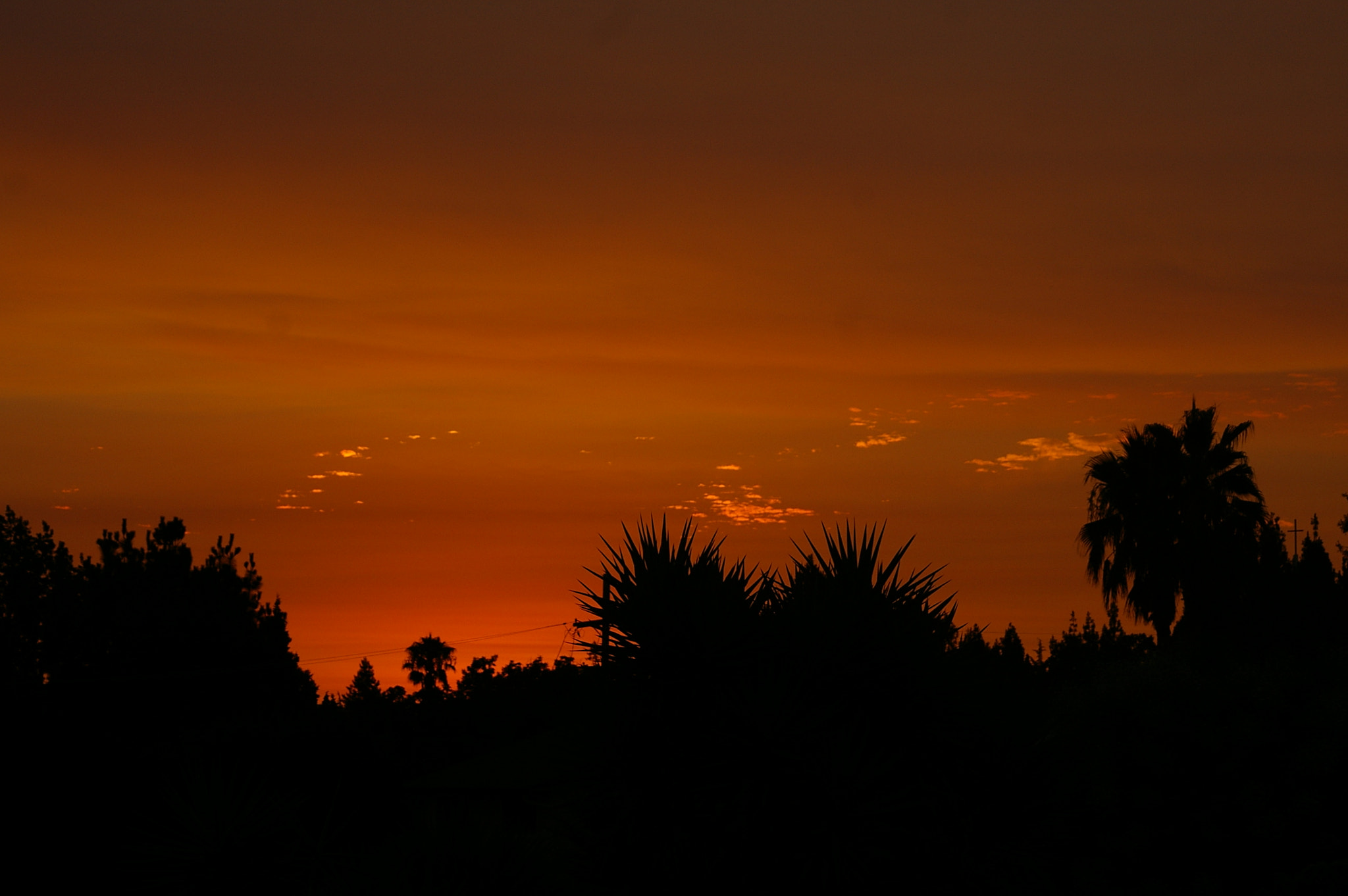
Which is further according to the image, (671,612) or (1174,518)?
(1174,518)

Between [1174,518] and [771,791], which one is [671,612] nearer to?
[771,791]

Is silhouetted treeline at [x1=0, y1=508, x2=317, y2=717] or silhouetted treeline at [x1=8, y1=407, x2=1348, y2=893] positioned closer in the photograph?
silhouetted treeline at [x1=8, y1=407, x2=1348, y2=893]

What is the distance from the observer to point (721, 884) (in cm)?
1155

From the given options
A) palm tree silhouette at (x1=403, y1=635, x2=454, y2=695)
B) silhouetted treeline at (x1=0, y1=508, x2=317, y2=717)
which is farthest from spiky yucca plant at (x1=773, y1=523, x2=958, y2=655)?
palm tree silhouette at (x1=403, y1=635, x2=454, y2=695)

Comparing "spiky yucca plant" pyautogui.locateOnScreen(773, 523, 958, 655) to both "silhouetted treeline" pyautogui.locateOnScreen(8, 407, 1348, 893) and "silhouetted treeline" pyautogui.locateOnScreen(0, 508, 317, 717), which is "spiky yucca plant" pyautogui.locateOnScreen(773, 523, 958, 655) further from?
"silhouetted treeline" pyautogui.locateOnScreen(0, 508, 317, 717)

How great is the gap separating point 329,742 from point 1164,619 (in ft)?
84.7

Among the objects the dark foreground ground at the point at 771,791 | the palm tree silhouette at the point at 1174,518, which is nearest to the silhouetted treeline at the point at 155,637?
the dark foreground ground at the point at 771,791

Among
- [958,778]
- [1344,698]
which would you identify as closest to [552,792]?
[958,778]

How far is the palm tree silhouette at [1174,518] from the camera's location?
36.4 meters

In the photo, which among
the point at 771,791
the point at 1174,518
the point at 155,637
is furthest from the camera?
the point at 155,637

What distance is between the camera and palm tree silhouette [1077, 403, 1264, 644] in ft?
119

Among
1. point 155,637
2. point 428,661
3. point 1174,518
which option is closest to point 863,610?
point 1174,518

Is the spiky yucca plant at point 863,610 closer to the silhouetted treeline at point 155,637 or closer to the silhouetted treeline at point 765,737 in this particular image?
the silhouetted treeline at point 765,737

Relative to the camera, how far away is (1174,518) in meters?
36.8
